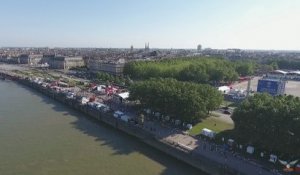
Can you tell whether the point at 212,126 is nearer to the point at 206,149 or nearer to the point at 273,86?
the point at 206,149

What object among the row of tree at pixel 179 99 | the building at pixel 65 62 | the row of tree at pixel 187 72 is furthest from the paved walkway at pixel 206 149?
the building at pixel 65 62

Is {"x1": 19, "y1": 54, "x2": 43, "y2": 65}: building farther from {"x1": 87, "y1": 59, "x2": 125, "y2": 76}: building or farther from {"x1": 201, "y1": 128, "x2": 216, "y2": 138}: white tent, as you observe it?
{"x1": 201, "y1": 128, "x2": 216, "y2": 138}: white tent

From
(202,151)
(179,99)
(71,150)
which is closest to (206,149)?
(202,151)

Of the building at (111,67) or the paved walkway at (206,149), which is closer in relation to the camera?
the paved walkway at (206,149)

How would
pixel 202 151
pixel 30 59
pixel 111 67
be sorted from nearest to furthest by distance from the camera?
1. pixel 202 151
2. pixel 111 67
3. pixel 30 59

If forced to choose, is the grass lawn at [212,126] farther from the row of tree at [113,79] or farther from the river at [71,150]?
the row of tree at [113,79]
